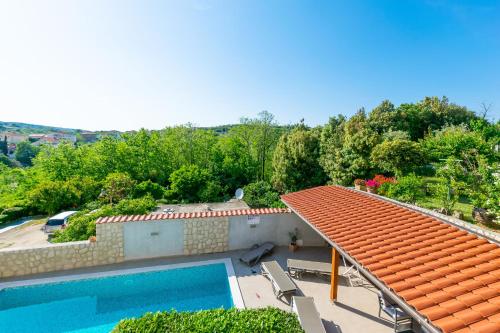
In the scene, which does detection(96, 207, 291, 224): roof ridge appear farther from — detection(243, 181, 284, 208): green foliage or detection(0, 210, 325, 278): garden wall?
detection(243, 181, 284, 208): green foliage

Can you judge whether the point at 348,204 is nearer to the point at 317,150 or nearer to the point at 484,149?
the point at 484,149

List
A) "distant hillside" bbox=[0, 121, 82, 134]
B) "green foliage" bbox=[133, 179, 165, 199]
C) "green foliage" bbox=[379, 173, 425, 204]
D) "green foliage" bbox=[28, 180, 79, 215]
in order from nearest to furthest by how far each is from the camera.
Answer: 1. "green foliage" bbox=[379, 173, 425, 204]
2. "green foliage" bbox=[28, 180, 79, 215]
3. "green foliage" bbox=[133, 179, 165, 199]
4. "distant hillside" bbox=[0, 121, 82, 134]

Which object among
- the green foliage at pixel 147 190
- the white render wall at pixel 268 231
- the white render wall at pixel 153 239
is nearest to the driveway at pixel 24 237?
the white render wall at pixel 153 239

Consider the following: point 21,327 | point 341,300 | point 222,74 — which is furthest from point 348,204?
point 222,74

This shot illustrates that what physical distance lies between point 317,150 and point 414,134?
19138 mm

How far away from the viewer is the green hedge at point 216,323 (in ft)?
Answer: 19.1

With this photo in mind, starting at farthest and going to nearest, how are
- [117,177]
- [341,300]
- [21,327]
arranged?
[117,177] → [341,300] → [21,327]

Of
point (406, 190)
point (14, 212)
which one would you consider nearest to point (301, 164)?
point (406, 190)

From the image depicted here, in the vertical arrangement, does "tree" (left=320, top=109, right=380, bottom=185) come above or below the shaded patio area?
above

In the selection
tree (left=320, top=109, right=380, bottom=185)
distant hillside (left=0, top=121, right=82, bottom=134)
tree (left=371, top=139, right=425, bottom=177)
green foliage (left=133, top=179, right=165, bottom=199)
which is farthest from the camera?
distant hillside (left=0, top=121, right=82, bottom=134)

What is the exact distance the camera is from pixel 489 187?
10.2m

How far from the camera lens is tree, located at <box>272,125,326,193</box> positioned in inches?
1056

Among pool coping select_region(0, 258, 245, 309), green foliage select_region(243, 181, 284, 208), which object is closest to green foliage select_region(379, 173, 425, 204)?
pool coping select_region(0, 258, 245, 309)

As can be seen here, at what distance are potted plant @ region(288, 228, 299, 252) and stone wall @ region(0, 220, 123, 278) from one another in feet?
27.6
